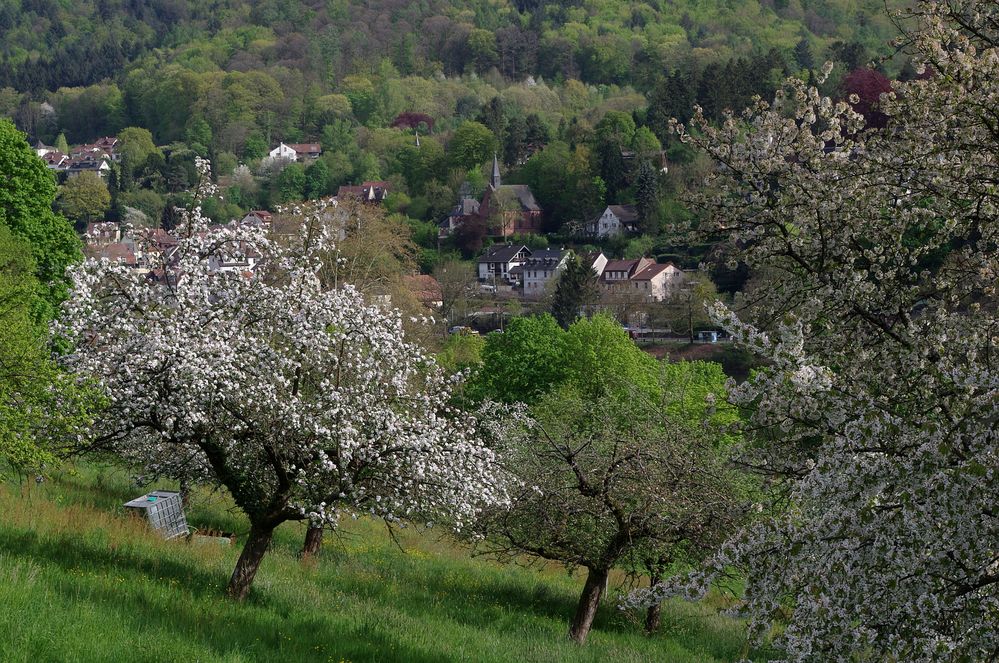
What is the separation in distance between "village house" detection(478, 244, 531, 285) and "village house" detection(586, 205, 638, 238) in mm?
8712

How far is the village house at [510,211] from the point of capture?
5108 inches

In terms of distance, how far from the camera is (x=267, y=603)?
1266 centimetres

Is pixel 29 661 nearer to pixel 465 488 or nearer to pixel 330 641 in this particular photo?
pixel 330 641

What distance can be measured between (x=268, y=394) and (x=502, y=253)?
4268 inches

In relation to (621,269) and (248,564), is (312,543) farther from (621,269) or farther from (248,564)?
(621,269)

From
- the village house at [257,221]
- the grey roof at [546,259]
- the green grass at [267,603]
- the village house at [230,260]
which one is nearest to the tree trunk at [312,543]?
the green grass at [267,603]

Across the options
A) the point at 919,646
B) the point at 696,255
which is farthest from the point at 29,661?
the point at 696,255

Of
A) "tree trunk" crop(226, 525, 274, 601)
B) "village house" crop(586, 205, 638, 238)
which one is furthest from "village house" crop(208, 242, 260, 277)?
"village house" crop(586, 205, 638, 238)

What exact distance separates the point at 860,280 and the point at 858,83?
3269 inches

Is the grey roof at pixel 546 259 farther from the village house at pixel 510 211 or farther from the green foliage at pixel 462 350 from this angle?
the green foliage at pixel 462 350

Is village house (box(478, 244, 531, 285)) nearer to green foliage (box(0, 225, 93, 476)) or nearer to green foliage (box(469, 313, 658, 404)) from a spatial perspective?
green foliage (box(469, 313, 658, 404))

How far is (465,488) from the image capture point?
39.2 ft

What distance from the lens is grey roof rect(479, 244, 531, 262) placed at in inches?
4646

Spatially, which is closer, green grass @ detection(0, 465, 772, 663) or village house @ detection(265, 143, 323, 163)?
green grass @ detection(0, 465, 772, 663)
